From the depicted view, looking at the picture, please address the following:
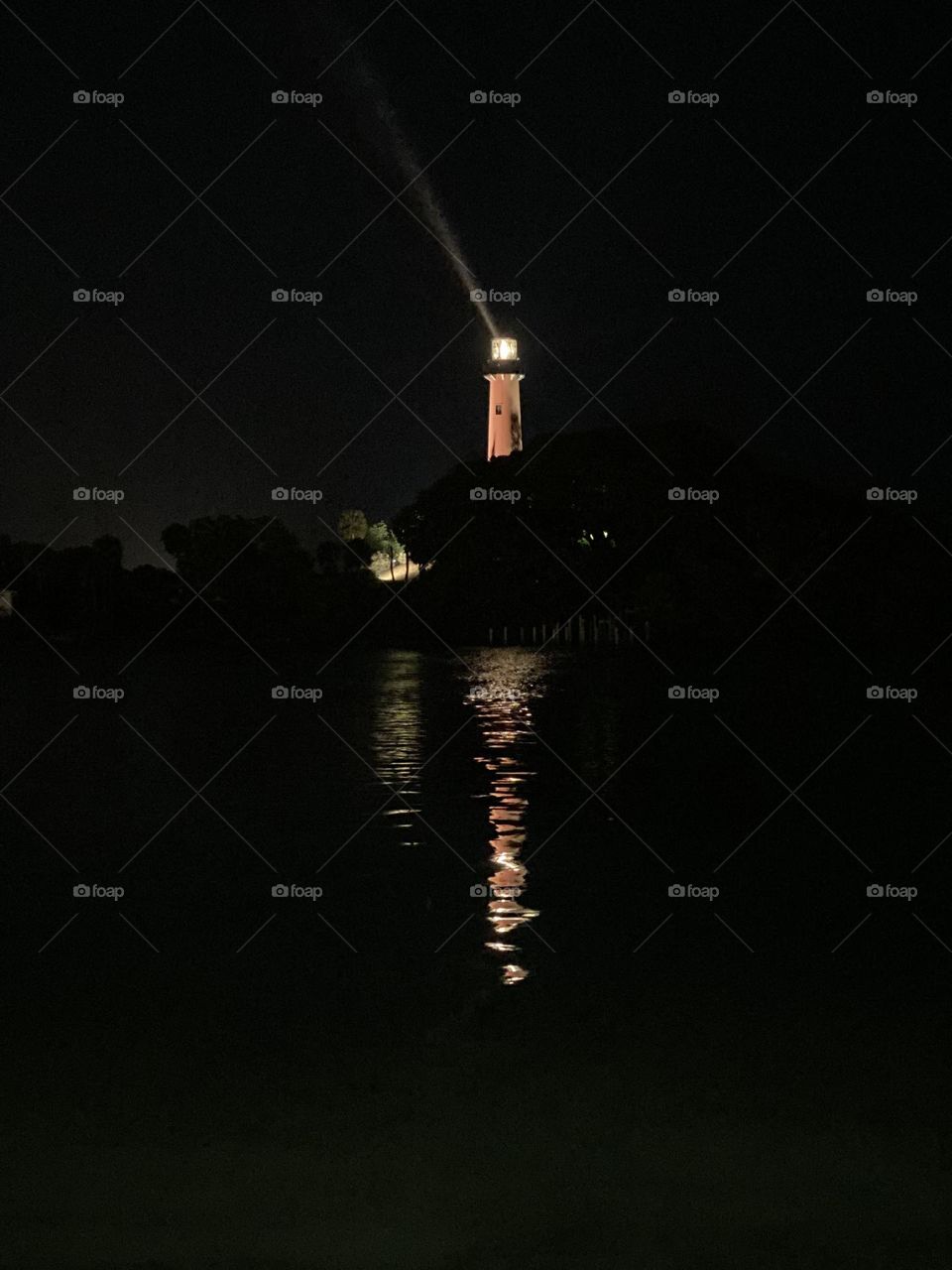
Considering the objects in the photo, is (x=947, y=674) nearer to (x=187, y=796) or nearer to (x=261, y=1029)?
(x=187, y=796)

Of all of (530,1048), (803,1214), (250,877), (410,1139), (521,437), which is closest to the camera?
(803,1214)

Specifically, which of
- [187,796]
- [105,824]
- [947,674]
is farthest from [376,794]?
[947,674]

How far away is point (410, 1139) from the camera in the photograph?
20.9 ft

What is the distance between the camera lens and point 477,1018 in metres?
8.02

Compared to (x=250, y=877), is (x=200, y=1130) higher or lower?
lower

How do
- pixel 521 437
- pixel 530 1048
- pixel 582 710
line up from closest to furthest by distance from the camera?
pixel 530 1048 → pixel 582 710 → pixel 521 437

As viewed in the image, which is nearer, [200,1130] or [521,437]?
[200,1130]

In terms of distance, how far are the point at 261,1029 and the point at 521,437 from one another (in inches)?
3587
